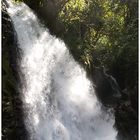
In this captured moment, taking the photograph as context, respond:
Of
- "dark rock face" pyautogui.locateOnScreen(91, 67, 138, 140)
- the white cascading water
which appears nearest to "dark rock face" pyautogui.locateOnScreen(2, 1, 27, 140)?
the white cascading water

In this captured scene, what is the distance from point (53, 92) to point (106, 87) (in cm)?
361

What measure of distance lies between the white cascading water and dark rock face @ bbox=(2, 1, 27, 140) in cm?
38

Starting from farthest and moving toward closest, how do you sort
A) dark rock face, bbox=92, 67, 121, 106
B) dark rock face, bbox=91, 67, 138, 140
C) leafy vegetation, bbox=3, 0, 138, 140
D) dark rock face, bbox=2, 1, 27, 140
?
dark rock face, bbox=92, 67, 121, 106
leafy vegetation, bbox=3, 0, 138, 140
dark rock face, bbox=91, 67, 138, 140
dark rock face, bbox=2, 1, 27, 140

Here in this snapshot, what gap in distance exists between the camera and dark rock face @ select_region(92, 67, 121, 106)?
2069cm

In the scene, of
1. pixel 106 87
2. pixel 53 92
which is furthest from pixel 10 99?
pixel 106 87

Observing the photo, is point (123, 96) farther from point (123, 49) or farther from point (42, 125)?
point (42, 125)

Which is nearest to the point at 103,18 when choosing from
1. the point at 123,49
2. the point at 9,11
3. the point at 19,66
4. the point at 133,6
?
the point at 133,6

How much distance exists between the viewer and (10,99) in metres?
16.6

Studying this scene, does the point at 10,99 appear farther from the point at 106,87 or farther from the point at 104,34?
the point at 104,34

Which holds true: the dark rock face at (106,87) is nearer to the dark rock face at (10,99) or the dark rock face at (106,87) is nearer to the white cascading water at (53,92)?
the white cascading water at (53,92)

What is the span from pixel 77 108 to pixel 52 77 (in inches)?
76.7

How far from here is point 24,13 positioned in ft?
70.9

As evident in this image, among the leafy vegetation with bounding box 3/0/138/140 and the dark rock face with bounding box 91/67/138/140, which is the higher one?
the leafy vegetation with bounding box 3/0/138/140

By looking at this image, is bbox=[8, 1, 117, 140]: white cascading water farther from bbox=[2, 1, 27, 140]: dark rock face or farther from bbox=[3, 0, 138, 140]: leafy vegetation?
bbox=[3, 0, 138, 140]: leafy vegetation
